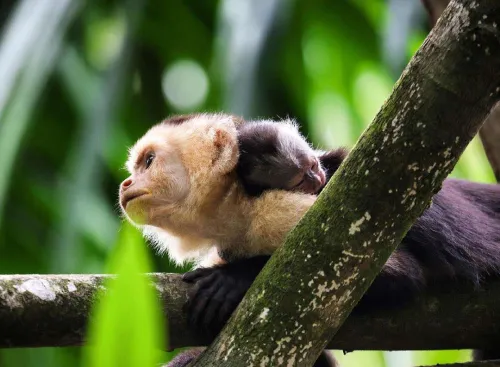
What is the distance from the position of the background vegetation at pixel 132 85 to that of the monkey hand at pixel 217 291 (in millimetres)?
1150

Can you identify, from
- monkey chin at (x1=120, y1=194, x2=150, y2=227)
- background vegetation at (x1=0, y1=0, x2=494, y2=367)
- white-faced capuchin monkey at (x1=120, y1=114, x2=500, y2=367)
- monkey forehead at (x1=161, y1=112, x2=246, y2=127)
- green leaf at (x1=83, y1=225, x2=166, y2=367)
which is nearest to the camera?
green leaf at (x1=83, y1=225, x2=166, y2=367)

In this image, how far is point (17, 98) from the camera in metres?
2.71

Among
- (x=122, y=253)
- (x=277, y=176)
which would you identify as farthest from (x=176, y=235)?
(x=122, y=253)

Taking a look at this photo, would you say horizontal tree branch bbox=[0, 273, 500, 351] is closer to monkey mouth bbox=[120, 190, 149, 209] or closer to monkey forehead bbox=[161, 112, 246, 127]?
monkey mouth bbox=[120, 190, 149, 209]

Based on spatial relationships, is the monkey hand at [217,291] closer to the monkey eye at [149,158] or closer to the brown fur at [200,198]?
the brown fur at [200,198]

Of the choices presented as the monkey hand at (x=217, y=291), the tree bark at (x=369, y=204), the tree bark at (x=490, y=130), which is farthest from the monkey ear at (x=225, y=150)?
the tree bark at (x=490, y=130)

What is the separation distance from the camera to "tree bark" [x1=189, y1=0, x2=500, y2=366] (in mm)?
1076

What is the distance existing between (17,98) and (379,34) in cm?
170

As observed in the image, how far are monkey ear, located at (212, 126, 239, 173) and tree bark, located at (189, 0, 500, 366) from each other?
1.86ft

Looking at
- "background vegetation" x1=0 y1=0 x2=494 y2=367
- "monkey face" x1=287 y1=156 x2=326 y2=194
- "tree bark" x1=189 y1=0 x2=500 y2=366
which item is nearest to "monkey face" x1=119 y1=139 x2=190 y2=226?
"monkey face" x1=287 y1=156 x2=326 y2=194

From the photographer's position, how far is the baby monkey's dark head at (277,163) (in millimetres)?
1665

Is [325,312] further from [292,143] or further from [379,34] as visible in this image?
[379,34]

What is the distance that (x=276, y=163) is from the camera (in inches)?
65.6

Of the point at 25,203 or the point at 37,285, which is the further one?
the point at 25,203
